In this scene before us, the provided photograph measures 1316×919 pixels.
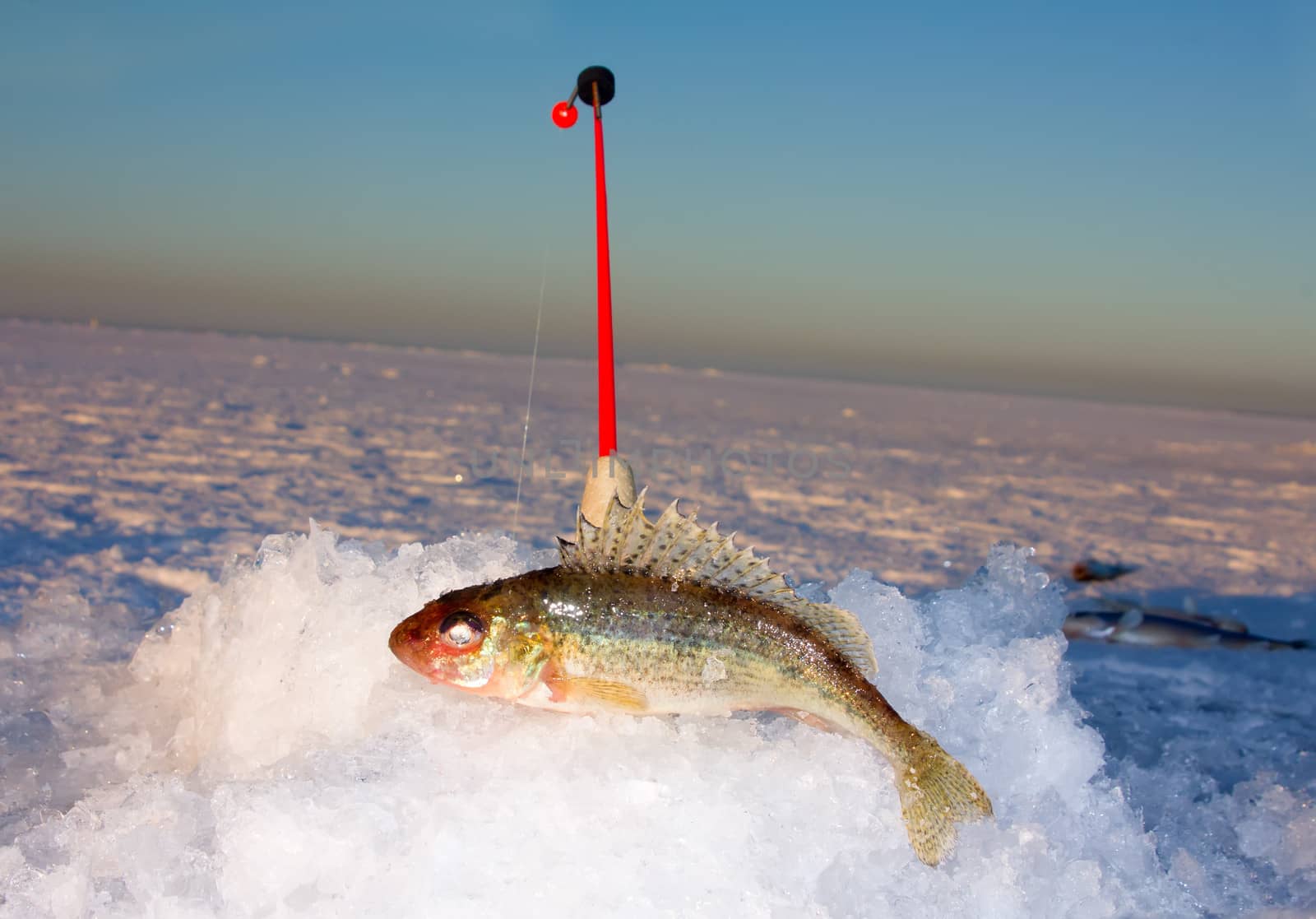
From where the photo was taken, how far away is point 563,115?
3768 mm

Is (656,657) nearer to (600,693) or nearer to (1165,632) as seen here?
(600,693)

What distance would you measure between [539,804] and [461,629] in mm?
546

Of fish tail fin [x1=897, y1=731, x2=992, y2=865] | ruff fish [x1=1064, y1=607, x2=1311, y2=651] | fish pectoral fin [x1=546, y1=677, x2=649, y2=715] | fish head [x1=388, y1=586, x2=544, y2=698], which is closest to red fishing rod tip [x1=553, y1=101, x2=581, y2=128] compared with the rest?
fish head [x1=388, y1=586, x2=544, y2=698]

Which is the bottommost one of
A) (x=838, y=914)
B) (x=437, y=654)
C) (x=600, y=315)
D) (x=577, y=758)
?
(x=838, y=914)

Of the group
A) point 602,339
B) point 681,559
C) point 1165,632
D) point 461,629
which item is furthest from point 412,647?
point 1165,632

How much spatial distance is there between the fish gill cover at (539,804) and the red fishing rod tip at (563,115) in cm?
191

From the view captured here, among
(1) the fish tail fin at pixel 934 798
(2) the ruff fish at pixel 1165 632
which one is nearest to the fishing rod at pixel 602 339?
(1) the fish tail fin at pixel 934 798

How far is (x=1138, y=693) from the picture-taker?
6.21m

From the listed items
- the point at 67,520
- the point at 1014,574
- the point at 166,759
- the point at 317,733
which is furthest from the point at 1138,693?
the point at 67,520

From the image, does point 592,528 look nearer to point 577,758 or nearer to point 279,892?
point 577,758

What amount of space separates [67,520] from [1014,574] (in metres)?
9.30

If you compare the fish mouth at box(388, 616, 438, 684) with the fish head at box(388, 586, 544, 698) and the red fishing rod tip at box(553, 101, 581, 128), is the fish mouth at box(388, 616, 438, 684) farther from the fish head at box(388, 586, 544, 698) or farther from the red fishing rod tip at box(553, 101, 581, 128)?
→ the red fishing rod tip at box(553, 101, 581, 128)

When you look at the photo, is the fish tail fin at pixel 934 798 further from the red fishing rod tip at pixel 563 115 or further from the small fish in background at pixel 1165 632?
the small fish in background at pixel 1165 632

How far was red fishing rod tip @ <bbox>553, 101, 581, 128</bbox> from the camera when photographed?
3760 mm
